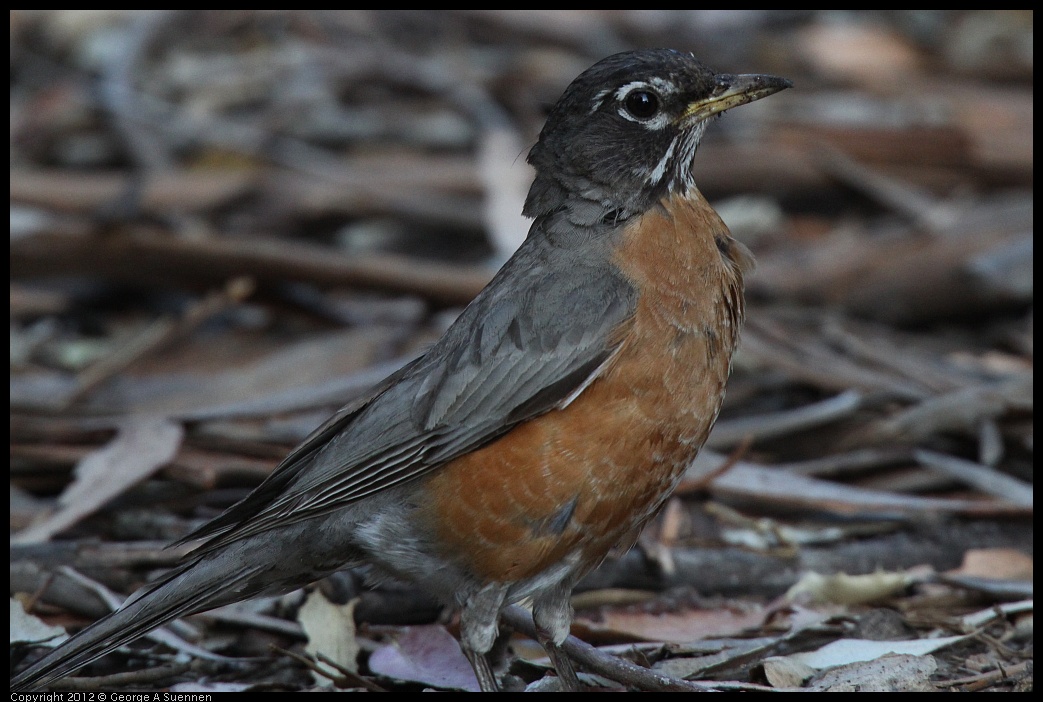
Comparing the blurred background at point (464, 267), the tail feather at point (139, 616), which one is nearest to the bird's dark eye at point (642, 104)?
the blurred background at point (464, 267)

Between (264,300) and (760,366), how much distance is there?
2.60 metres

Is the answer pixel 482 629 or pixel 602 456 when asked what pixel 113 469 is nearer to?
pixel 482 629

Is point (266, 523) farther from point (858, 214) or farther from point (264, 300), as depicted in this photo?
point (858, 214)

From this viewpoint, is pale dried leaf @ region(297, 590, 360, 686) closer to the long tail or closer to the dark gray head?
the long tail

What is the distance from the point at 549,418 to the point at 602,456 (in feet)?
0.74

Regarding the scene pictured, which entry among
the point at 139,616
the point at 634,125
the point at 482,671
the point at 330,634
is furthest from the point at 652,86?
the point at 139,616

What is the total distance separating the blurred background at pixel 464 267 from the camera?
4.71 meters

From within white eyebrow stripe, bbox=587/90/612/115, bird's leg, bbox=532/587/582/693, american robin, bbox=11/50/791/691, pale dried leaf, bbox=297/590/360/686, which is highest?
white eyebrow stripe, bbox=587/90/612/115

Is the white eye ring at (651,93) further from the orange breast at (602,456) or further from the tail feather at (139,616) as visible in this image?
the tail feather at (139,616)

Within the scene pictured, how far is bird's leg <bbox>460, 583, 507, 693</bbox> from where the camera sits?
396 centimetres

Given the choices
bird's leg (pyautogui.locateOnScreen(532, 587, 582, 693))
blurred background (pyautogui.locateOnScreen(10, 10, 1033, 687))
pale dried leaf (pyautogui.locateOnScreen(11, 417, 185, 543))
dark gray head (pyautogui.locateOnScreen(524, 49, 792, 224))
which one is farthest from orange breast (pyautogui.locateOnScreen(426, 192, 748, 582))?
pale dried leaf (pyautogui.locateOnScreen(11, 417, 185, 543))

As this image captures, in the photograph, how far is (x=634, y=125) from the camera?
420 cm

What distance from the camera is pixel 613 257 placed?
4086mm
